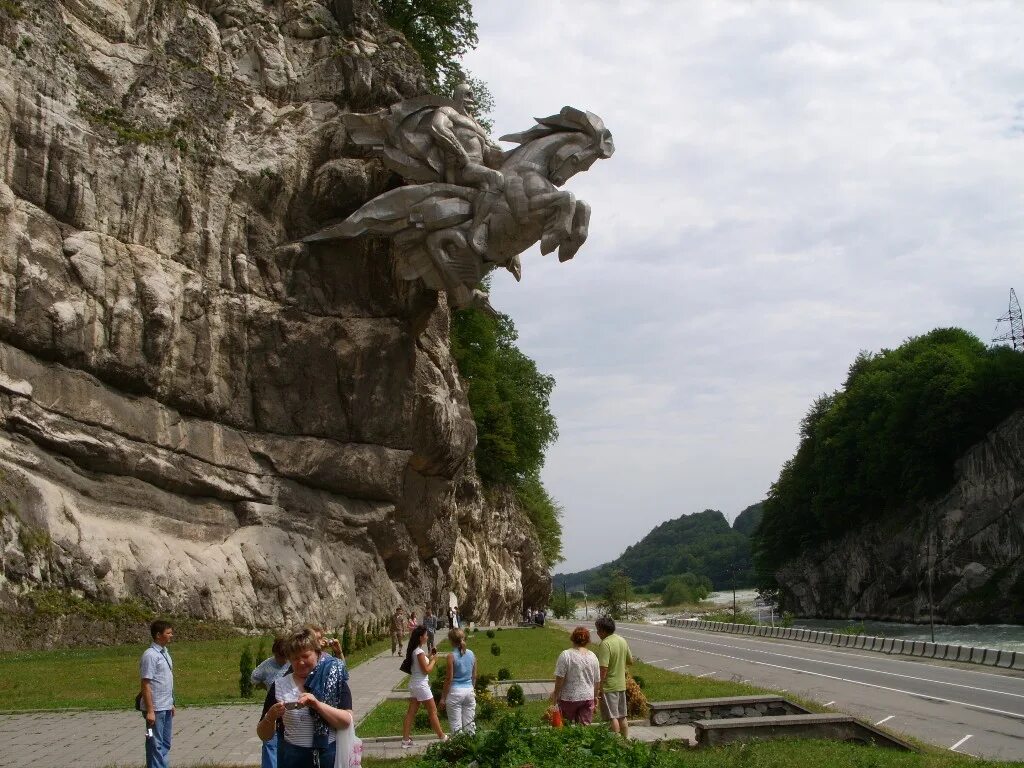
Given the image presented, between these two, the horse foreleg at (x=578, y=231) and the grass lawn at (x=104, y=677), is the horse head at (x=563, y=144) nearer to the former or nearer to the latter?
the horse foreleg at (x=578, y=231)

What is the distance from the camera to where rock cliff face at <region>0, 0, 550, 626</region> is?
24469 mm

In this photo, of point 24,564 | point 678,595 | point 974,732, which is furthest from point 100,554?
point 678,595

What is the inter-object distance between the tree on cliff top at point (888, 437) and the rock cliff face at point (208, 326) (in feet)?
125

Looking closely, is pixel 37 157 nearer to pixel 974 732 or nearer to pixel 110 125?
pixel 110 125

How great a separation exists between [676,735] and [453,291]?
2016cm

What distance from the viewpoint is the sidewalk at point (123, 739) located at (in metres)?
11.0

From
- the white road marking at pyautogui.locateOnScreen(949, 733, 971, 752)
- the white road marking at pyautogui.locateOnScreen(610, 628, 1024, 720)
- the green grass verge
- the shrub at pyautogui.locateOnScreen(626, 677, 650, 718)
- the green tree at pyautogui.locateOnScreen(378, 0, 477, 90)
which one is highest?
the green tree at pyautogui.locateOnScreen(378, 0, 477, 90)

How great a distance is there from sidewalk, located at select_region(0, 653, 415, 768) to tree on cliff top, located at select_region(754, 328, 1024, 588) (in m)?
55.3

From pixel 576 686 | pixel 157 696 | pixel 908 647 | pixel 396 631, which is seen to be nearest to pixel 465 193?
pixel 396 631

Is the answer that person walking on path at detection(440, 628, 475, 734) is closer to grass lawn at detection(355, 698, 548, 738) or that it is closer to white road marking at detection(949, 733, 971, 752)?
grass lawn at detection(355, 698, 548, 738)

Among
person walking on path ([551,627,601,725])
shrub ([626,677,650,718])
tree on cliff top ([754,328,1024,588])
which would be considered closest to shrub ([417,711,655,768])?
person walking on path ([551,627,601,725])

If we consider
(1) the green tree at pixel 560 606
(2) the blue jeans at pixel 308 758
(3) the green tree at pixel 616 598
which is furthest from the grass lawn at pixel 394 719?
(1) the green tree at pixel 560 606

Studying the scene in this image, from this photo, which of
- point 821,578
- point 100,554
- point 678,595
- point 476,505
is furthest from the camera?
point 678,595

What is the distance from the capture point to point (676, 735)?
13492mm
